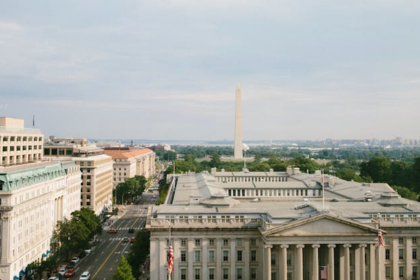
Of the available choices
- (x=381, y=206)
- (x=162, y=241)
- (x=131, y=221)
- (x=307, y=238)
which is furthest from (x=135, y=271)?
(x=131, y=221)

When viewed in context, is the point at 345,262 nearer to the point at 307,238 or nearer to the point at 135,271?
the point at 307,238

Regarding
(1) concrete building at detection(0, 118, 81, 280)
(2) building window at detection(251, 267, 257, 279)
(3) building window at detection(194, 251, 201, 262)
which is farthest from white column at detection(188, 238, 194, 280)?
(1) concrete building at detection(0, 118, 81, 280)

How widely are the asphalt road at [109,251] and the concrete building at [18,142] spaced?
92.1 feet

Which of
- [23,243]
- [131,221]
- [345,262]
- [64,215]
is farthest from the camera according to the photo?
[131,221]

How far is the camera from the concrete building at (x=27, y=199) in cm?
8200

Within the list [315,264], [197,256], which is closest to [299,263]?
[315,264]

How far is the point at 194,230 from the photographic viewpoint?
7338cm

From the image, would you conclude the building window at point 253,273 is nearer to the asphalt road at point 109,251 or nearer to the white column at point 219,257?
the white column at point 219,257

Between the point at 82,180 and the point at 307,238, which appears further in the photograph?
the point at 82,180

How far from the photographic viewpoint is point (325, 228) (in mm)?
69625

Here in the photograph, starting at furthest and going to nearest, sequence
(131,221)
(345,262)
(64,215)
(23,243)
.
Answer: (131,221), (64,215), (23,243), (345,262)

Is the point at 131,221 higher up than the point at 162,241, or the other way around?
the point at 162,241

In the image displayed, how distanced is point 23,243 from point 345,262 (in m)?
60.7

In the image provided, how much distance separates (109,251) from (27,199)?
84.6 feet
